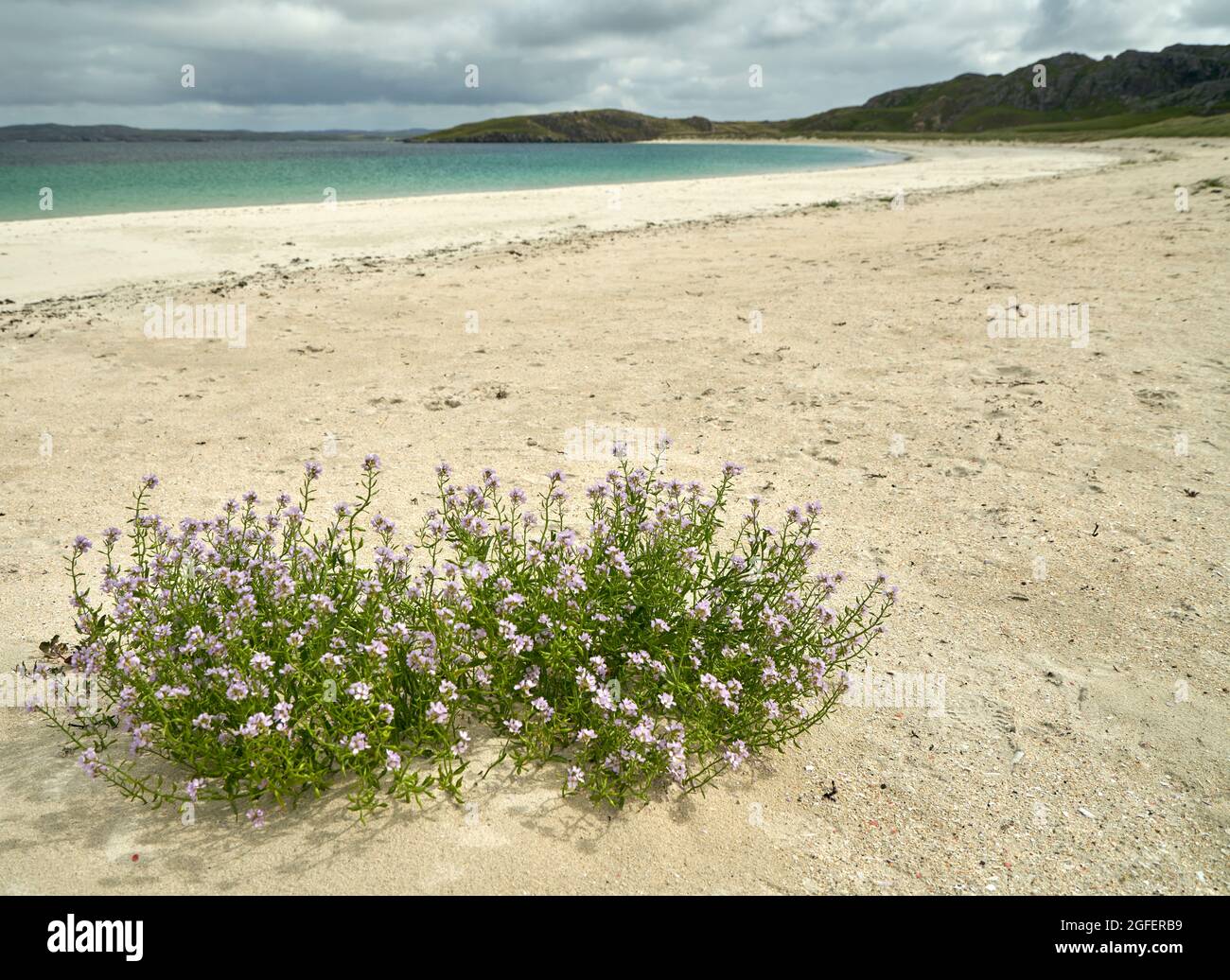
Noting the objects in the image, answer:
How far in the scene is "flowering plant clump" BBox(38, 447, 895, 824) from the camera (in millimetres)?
3146

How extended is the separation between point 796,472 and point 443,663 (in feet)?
13.7

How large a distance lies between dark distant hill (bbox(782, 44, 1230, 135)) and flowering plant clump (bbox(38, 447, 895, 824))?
14467cm

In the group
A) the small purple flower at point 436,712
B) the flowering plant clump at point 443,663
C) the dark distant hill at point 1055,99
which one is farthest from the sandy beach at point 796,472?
the dark distant hill at point 1055,99

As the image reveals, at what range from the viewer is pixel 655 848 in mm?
3141

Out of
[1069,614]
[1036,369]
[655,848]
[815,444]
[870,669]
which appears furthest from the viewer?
[1036,369]

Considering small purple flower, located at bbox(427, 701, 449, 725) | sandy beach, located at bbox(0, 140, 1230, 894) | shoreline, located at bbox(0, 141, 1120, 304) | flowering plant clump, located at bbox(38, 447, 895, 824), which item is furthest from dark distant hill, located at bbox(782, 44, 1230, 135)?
small purple flower, located at bbox(427, 701, 449, 725)

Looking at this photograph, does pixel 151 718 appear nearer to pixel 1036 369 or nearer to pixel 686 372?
pixel 686 372

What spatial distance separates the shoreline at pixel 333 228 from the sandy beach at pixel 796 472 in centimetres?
34

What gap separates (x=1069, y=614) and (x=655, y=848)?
313 centimetres

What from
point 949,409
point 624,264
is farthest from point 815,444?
point 624,264

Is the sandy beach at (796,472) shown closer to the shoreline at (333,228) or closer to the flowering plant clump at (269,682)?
the flowering plant clump at (269,682)

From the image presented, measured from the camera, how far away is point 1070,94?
506ft

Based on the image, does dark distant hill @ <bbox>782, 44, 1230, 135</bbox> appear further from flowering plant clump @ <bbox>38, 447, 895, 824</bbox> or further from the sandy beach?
A: flowering plant clump @ <bbox>38, 447, 895, 824</bbox>

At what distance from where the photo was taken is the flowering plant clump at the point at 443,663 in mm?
3146
